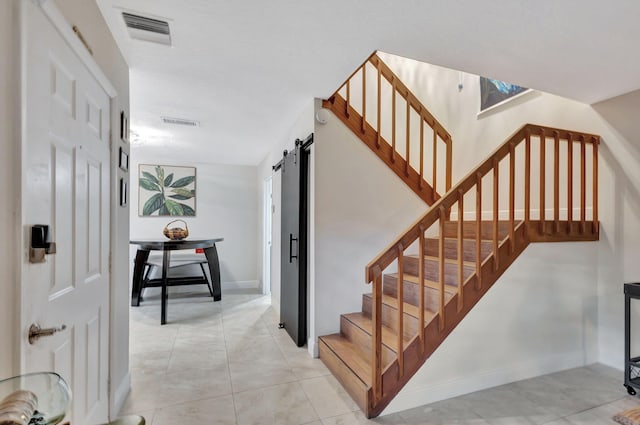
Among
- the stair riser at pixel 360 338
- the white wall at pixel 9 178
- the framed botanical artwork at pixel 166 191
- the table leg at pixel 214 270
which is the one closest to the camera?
the white wall at pixel 9 178

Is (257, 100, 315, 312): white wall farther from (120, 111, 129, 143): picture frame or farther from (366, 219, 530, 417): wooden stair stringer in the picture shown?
(120, 111, 129, 143): picture frame

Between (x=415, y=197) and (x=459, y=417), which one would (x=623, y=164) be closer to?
(x=415, y=197)

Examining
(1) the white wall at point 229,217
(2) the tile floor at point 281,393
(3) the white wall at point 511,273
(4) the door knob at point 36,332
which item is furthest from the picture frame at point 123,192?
(1) the white wall at point 229,217

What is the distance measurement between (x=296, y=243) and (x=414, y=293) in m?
1.25

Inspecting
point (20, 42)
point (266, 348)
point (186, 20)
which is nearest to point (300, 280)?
point (266, 348)

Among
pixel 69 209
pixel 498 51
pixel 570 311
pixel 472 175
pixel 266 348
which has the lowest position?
pixel 266 348

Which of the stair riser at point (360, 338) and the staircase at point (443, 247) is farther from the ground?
the staircase at point (443, 247)

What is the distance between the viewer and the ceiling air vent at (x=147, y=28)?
5.91 feet

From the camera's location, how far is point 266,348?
10.3 feet

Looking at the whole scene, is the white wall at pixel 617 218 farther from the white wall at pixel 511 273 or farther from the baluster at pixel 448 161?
the baluster at pixel 448 161

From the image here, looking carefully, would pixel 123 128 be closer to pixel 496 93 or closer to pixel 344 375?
pixel 344 375

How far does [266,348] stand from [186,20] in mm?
2820

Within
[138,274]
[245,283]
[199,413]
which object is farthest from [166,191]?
[199,413]

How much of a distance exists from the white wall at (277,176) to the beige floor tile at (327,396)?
3.36 ft
